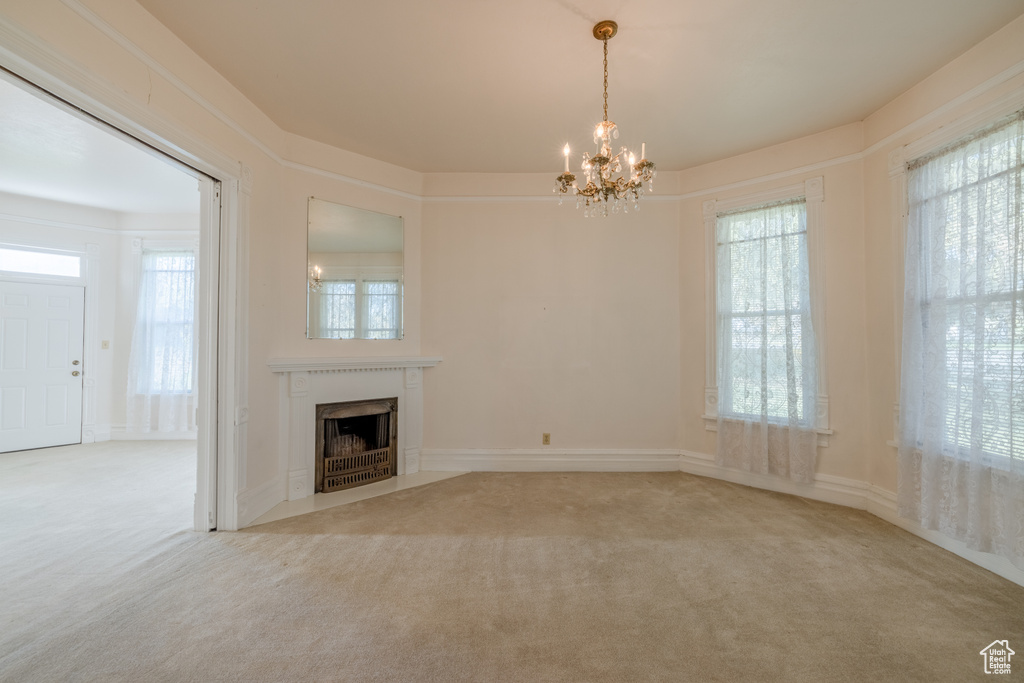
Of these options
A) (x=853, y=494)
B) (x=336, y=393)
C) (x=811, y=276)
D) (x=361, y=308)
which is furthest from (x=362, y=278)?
(x=853, y=494)

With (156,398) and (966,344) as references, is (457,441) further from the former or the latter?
(156,398)

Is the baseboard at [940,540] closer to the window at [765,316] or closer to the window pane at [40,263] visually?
the window at [765,316]

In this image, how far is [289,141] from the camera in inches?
140

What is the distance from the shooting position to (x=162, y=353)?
563 cm

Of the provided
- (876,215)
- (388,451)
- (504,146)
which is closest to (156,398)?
(388,451)

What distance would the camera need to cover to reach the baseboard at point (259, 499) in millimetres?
2975

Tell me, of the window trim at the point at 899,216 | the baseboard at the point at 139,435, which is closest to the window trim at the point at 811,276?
the window trim at the point at 899,216

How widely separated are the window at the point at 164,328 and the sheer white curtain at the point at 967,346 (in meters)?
7.39

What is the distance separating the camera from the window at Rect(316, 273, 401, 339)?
12.4 feet

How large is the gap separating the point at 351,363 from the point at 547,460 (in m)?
2.14

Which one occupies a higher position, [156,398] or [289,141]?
[289,141]

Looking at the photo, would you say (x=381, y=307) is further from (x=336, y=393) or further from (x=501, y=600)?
(x=501, y=600)

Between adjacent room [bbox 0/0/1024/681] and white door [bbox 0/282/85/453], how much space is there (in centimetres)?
4

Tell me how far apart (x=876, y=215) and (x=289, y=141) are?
4686 millimetres
